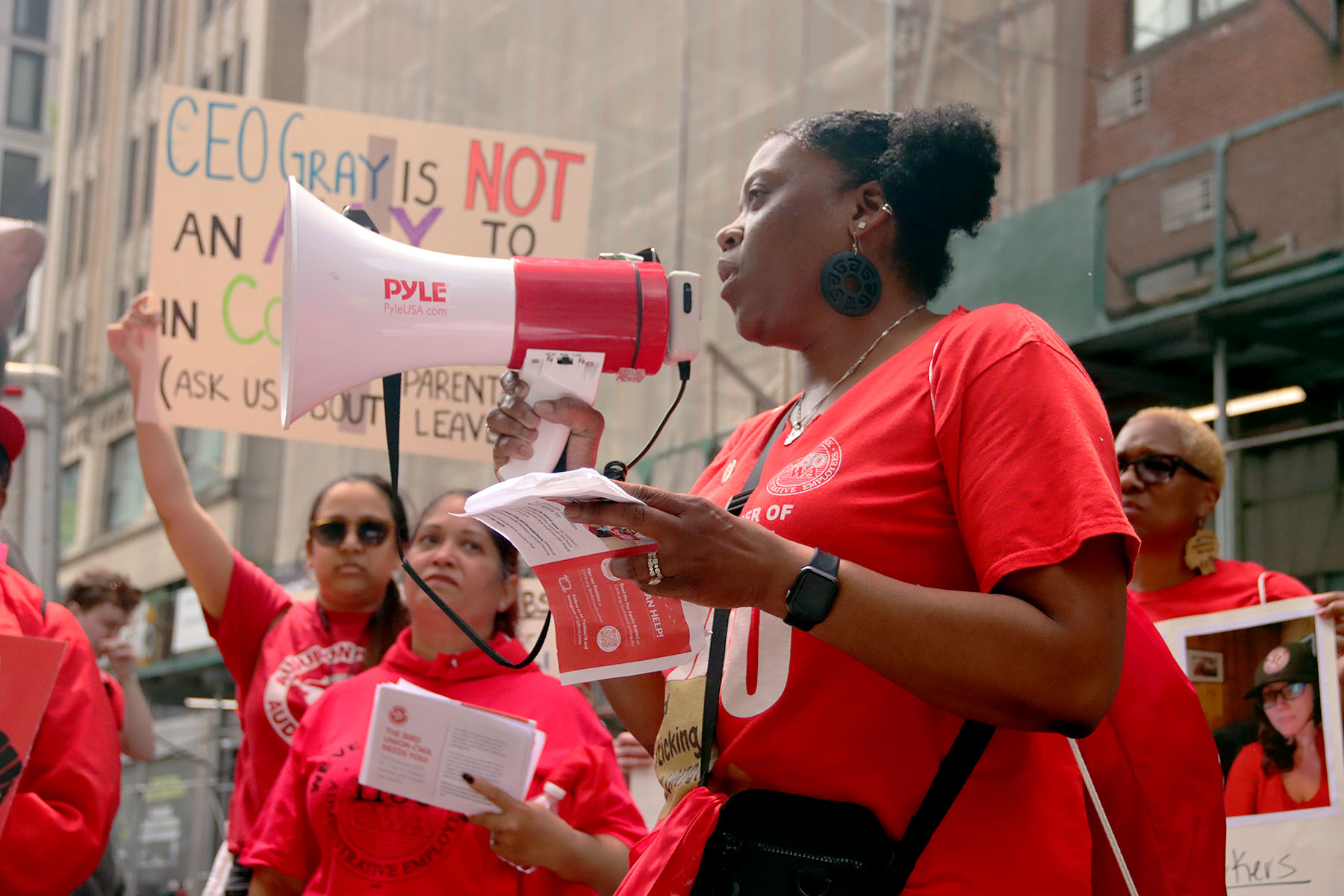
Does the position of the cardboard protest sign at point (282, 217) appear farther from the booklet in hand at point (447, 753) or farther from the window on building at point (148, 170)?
the window on building at point (148, 170)

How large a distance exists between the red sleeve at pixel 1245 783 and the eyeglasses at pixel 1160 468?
0.73 meters

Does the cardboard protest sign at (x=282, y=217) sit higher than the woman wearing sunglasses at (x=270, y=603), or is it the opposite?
the cardboard protest sign at (x=282, y=217)

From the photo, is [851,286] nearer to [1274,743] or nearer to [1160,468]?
[1274,743]

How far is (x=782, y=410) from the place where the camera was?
1.92 metres

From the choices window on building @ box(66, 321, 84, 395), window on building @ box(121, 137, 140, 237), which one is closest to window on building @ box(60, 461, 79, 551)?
window on building @ box(66, 321, 84, 395)

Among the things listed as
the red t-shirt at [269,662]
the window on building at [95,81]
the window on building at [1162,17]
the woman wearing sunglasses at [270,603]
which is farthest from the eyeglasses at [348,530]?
the window on building at [95,81]

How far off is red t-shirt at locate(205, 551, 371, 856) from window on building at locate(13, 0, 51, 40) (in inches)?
953

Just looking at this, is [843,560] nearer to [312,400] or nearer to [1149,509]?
[312,400]

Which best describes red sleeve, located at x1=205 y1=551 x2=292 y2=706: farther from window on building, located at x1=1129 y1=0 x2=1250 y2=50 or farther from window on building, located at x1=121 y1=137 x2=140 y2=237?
window on building, located at x1=121 y1=137 x2=140 y2=237

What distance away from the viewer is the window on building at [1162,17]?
9.11 meters

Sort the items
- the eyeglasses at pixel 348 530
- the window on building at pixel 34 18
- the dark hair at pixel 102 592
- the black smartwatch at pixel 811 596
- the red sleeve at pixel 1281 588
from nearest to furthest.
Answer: the black smartwatch at pixel 811 596 < the red sleeve at pixel 1281 588 < the eyeglasses at pixel 348 530 < the dark hair at pixel 102 592 < the window on building at pixel 34 18

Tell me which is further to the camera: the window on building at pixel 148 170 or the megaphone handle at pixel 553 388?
the window on building at pixel 148 170

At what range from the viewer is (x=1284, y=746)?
8.62 ft

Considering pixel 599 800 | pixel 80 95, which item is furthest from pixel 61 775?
pixel 80 95
